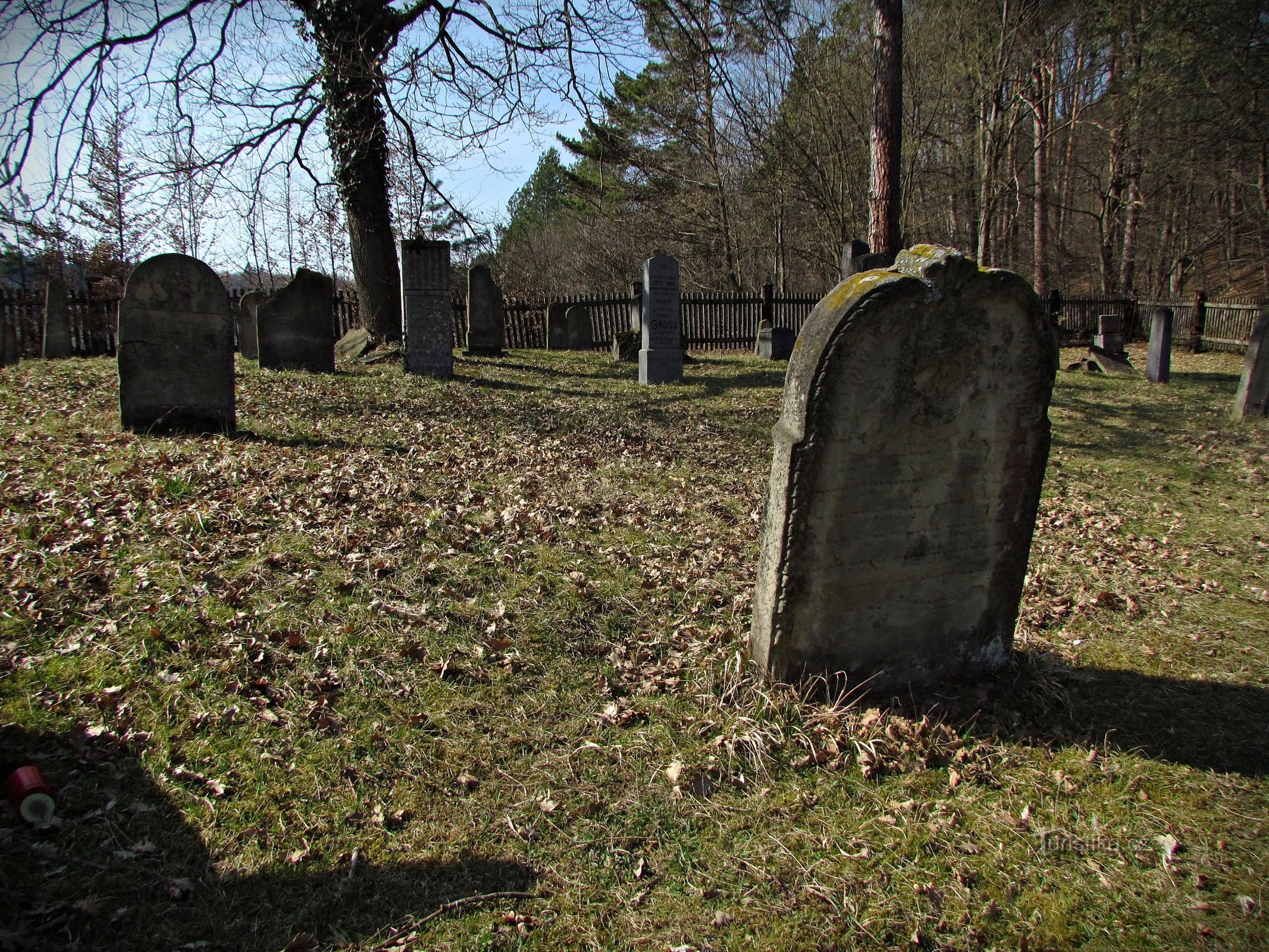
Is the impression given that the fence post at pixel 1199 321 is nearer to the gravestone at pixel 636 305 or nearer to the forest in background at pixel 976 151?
the forest in background at pixel 976 151

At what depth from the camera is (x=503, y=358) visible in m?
16.9

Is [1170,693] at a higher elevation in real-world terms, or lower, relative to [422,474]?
lower

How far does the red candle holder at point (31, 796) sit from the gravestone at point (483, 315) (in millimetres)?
14951

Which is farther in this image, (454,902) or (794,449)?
(794,449)

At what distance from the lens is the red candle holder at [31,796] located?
8.79ft

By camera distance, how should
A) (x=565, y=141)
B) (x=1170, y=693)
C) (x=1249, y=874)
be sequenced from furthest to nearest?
(x=565, y=141), (x=1170, y=693), (x=1249, y=874)

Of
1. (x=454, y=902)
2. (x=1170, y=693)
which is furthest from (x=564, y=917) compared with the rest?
(x=1170, y=693)

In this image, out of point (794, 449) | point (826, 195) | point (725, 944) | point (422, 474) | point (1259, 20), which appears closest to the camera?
point (725, 944)

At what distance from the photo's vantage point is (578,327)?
20.7 m

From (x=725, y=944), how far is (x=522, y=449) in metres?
6.33

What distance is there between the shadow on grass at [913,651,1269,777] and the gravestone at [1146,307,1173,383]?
46.5 ft

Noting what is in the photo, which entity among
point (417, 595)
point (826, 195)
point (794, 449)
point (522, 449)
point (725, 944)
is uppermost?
point (826, 195)

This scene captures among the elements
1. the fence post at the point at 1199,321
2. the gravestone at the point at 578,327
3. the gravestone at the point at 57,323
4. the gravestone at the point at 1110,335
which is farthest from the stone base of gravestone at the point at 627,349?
the fence post at the point at 1199,321

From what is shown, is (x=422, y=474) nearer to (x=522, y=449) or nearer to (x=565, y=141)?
(x=522, y=449)
